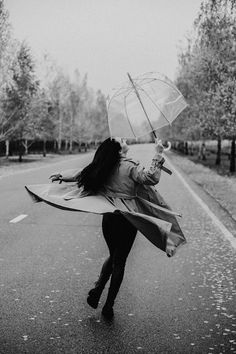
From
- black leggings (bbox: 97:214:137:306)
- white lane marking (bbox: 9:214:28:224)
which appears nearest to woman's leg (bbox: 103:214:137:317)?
black leggings (bbox: 97:214:137:306)

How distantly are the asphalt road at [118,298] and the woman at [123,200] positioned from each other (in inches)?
18.1

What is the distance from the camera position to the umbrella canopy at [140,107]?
5.21 metres

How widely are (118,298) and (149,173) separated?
1599 mm

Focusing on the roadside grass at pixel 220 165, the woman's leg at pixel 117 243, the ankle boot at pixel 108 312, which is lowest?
the roadside grass at pixel 220 165

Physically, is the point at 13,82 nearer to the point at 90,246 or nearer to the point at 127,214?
the point at 90,246

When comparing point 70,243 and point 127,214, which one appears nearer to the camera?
point 127,214

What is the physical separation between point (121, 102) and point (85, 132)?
77339 millimetres

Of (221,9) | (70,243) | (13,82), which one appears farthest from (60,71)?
Answer: (70,243)

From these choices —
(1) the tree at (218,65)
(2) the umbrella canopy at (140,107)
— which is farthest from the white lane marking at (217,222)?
(1) the tree at (218,65)

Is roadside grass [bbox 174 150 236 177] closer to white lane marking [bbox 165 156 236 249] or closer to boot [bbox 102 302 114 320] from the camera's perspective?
white lane marking [bbox 165 156 236 249]

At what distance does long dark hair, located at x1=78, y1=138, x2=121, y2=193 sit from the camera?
15.7ft

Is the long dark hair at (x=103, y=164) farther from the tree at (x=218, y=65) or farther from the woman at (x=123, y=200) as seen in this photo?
the tree at (x=218, y=65)

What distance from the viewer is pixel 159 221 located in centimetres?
477


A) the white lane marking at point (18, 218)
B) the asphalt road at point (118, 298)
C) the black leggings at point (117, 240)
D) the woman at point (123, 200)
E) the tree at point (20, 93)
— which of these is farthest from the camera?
the tree at point (20, 93)
